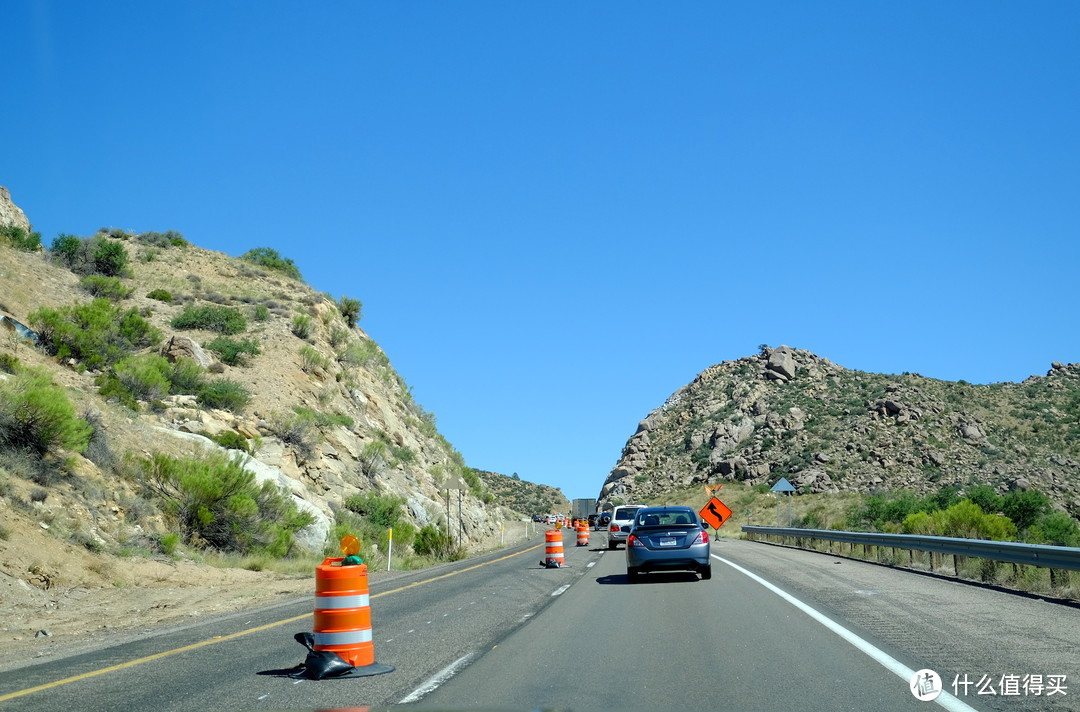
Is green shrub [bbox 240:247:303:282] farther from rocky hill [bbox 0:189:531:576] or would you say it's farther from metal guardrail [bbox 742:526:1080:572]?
metal guardrail [bbox 742:526:1080:572]

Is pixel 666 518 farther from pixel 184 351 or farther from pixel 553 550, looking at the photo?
pixel 184 351

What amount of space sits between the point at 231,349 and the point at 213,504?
17021 millimetres

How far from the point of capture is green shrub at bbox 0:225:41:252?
146 feet

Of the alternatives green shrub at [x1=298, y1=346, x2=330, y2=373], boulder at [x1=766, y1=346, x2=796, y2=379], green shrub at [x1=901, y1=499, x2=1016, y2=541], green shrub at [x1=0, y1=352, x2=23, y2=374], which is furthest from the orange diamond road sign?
boulder at [x1=766, y1=346, x2=796, y2=379]

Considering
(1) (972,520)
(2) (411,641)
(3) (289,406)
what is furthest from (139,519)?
(1) (972,520)

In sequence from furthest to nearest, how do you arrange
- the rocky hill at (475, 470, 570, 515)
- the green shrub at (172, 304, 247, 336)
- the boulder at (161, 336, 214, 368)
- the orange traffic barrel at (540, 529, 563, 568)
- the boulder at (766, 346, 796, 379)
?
the rocky hill at (475, 470, 570, 515)
the boulder at (766, 346, 796, 379)
the green shrub at (172, 304, 247, 336)
the boulder at (161, 336, 214, 368)
the orange traffic barrel at (540, 529, 563, 568)

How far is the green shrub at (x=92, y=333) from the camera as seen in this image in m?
32.4

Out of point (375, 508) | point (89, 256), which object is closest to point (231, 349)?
point (375, 508)

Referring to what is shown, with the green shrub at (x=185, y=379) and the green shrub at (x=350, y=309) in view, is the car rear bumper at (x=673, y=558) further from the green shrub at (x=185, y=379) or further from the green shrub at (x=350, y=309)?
the green shrub at (x=350, y=309)

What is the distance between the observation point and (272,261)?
214 ft

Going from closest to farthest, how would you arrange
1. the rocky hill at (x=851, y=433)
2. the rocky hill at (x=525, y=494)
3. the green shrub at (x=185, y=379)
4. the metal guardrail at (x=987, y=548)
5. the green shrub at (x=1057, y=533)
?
the metal guardrail at (x=987, y=548) < the green shrub at (x=1057, y=533) < the green shrub at (x=185, y=379) < the rocky hill at (x=851, y=433) < the rocky hill at (x=525, y=494)

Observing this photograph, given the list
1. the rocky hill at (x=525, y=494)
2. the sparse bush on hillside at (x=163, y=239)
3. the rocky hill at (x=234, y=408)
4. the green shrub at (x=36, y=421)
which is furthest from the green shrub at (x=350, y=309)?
the rocky hill at (x=525, y=494)

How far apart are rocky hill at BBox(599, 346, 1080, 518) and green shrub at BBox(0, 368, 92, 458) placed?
175 ft

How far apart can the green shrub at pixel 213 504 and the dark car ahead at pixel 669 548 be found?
455 inches
